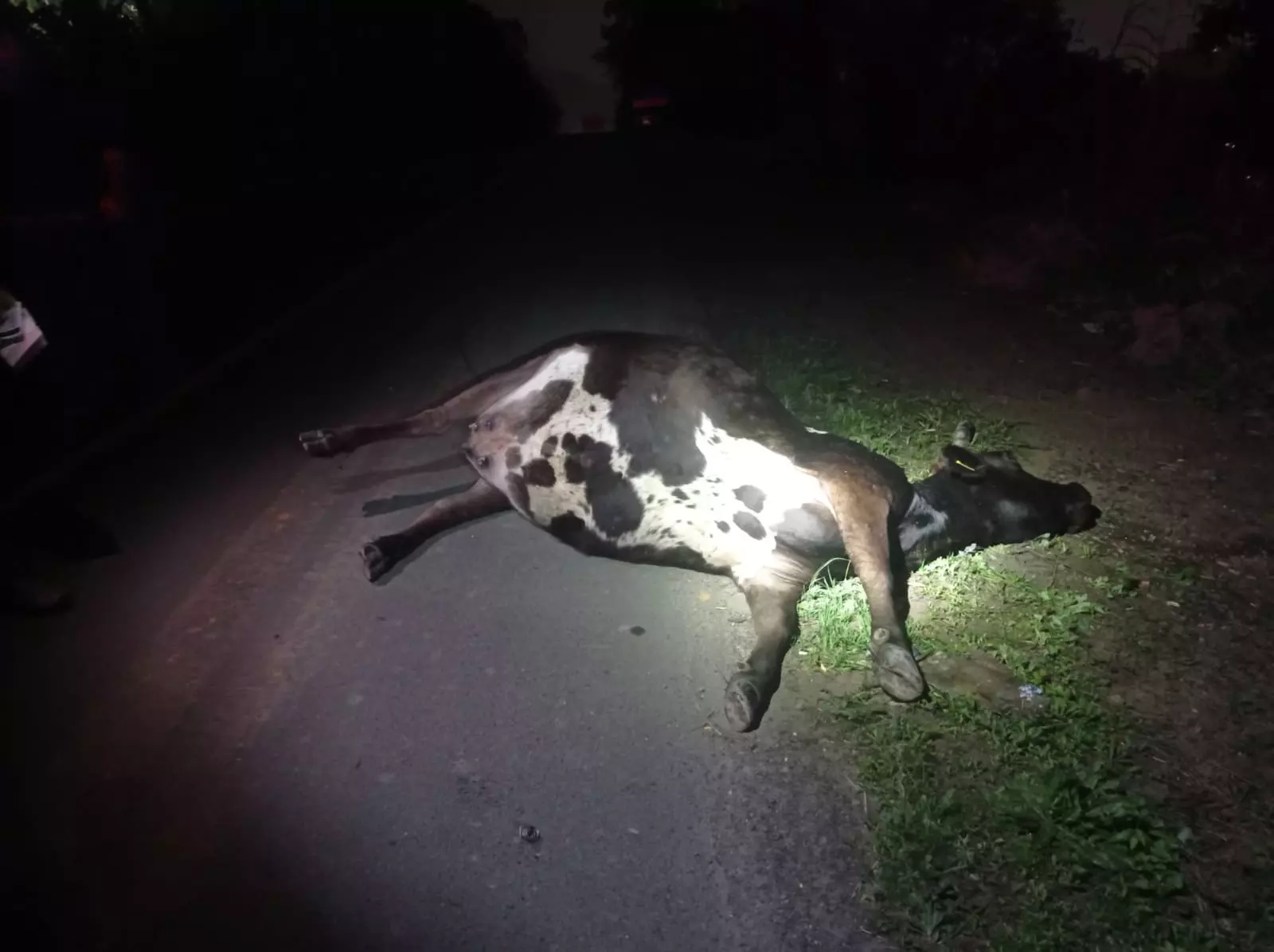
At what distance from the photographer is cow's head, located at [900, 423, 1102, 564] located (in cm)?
411

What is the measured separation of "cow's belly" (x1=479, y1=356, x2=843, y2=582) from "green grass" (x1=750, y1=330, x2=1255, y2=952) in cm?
38

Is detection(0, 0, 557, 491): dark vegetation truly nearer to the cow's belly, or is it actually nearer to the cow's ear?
the cow's belly

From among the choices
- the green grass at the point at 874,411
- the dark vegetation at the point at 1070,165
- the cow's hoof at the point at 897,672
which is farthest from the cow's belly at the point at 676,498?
the dark vegetation at the point at 1070,165

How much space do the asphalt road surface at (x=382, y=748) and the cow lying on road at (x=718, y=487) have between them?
0.27m

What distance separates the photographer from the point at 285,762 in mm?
3121

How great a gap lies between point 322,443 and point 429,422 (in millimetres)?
619

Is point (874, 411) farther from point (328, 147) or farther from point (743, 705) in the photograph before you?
point (328, 147)

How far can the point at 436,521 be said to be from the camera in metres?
4.50

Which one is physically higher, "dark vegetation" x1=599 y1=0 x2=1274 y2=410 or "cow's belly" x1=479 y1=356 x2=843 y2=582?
"cow's belly" x1=479 y1=356 x2=843 y2=582

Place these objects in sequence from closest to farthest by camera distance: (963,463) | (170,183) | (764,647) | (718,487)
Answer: (764,647)
(718,487)
(963,463)
(170,183)

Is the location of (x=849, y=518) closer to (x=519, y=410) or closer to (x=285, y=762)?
(x=519, y=410)

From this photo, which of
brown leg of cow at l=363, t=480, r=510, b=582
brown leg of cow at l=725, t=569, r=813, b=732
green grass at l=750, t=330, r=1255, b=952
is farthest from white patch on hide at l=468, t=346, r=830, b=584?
brown leg of cow at l=363, t=480, r=510, b=582

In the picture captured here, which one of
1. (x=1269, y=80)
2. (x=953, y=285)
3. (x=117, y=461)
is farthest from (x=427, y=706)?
(x=1269, y=80)

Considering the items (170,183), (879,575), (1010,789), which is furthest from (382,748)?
(170,183)
